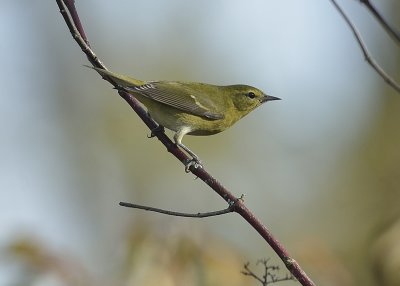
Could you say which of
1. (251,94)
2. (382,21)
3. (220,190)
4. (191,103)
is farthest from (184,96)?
(382,21)

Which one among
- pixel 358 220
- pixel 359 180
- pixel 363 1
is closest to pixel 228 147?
pixel 359 180

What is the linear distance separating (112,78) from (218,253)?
4.43ft

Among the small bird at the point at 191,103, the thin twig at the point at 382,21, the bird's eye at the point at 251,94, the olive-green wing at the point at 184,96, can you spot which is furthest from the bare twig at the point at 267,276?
the bird's eye at the point at 251,94

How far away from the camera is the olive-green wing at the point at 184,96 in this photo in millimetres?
4534

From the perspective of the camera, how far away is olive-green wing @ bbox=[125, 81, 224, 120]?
4.53 metres

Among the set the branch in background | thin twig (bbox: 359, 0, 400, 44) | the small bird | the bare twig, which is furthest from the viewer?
the small bird

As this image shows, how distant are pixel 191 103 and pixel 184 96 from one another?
83mm

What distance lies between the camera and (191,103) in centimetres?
500

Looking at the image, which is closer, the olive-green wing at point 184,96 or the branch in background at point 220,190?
the branch in background at point 220,190

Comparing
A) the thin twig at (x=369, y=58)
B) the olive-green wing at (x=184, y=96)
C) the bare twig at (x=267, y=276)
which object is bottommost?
the bare twig at (x=267, y=276)

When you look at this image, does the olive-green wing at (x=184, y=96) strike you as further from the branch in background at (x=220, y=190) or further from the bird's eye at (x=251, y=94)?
the branch in background at (x=220, y=190)

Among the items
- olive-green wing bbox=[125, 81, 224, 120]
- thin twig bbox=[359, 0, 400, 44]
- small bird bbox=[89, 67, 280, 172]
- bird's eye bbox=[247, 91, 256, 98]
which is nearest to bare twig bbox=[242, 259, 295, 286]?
small bird bbox=[89, 67, 280, 172]

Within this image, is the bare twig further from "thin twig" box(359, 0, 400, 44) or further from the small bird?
"thin twig" box(359, 0, 400, 44)

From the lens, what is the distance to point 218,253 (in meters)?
4.52
